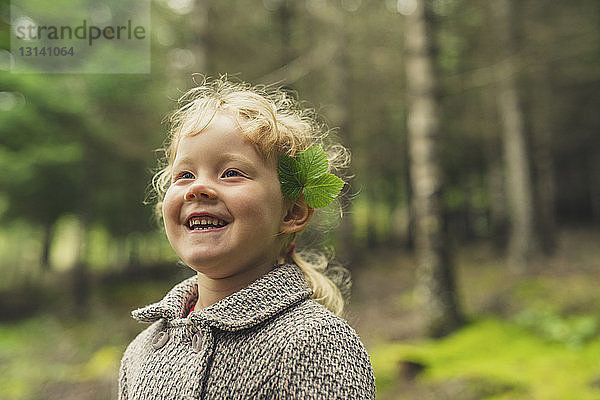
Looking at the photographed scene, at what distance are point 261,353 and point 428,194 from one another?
14.4ft

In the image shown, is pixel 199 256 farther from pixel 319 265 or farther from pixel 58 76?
pixel 58 76

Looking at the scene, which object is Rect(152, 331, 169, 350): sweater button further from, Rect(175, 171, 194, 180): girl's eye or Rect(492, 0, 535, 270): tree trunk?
Rect(492, 0, 535, 270): tree trunk

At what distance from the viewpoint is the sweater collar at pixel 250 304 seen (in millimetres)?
1222

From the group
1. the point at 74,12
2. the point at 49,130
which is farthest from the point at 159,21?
the point at 49,130

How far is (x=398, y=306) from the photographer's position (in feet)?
27.4

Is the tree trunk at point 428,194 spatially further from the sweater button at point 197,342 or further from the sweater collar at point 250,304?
the sweater button at point 197,342

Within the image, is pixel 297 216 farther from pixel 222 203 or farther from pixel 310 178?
pixel 222 203

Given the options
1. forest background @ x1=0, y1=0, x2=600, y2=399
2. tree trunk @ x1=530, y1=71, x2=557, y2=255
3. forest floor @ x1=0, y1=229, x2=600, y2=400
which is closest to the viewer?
forest floor @ x1=0, y1=229, x2=600, y2=400

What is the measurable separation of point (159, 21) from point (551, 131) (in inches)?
369

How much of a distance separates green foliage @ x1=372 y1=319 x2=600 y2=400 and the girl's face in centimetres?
334

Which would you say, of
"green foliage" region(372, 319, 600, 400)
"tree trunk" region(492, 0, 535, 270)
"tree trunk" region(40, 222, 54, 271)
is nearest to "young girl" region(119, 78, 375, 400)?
"green foliage" region(372, 319, 600, 400)

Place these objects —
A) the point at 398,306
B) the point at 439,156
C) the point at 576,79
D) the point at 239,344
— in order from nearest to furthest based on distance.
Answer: the point at 239,344, the point at 439,156, the point at 398,306, the point at 576,79

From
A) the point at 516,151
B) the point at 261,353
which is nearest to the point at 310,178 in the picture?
the point at 261,353

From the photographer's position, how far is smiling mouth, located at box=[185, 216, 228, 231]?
128 centimetres
